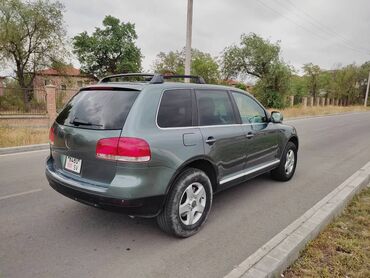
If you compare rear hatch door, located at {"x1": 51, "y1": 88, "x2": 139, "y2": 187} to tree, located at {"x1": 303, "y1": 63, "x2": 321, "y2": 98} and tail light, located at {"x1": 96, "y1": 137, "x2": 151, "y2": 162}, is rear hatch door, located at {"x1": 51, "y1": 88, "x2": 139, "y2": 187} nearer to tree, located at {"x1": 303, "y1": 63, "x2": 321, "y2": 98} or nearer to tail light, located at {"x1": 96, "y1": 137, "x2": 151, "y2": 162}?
tail light, located at {"x1": 96, "y1": 137, "x2": 151, "y2": 162}

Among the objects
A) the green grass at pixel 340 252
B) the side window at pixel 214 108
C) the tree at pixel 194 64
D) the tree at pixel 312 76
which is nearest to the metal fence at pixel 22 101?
the side window at pixel 214 108

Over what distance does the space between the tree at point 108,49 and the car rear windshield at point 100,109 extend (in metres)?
40.5

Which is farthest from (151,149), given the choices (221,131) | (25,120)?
(25,120)

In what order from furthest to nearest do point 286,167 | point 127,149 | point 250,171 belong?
point 286,167, point 250,171, point 127,149

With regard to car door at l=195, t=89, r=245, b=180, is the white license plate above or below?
below

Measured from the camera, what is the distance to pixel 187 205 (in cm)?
335

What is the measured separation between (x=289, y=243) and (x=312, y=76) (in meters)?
56.6

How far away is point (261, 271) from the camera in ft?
8.18

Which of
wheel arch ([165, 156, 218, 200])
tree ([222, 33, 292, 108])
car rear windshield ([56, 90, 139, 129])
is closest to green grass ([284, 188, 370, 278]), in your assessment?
wheel arch ([165, 156, 218, 200])

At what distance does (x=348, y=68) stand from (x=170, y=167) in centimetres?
6768

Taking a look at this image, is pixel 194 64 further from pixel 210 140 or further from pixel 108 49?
pixel 210 140

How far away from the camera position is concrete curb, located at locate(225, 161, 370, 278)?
2541 millimetres

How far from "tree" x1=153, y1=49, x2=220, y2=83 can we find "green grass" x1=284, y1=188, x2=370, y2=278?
150 ft

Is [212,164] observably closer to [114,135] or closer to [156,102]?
[156,102]
